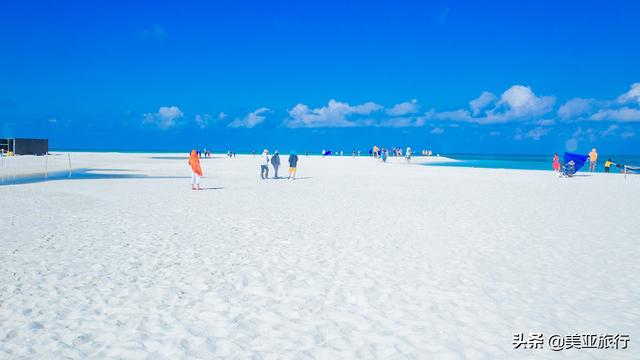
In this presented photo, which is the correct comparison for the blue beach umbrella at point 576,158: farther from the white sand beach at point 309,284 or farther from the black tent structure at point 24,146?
the black tent structure at point 24,146

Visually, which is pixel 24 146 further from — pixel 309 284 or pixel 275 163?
pixel 309 284

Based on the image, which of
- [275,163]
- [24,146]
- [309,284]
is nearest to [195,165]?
[275,163]

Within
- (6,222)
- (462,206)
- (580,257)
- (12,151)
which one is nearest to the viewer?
(580,257)

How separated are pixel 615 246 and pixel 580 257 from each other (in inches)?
60.0

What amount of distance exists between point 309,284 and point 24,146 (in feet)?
227

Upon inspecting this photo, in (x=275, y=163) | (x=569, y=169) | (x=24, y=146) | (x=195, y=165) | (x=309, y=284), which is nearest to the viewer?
(x=309, y=284)

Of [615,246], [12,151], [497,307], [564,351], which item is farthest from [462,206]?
[12,151]

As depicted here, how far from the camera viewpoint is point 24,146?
62906 millimetres

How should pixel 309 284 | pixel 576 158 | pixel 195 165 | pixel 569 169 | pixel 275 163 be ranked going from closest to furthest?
1. pixel 309 284
2. pixel 195 165
3. pixel 275 163
4. pixel 569 169
5. pixel 576 158

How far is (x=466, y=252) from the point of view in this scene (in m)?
8.47

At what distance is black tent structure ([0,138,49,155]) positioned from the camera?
61.0m

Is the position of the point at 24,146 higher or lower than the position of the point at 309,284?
higher

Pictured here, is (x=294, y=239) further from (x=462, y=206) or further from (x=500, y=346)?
(x=462, y=206)

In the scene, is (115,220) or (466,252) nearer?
(466,252)
